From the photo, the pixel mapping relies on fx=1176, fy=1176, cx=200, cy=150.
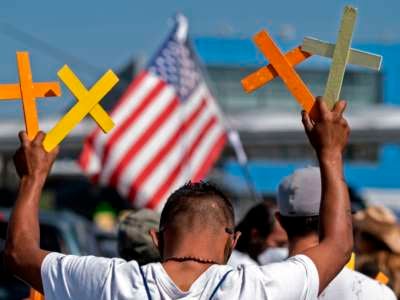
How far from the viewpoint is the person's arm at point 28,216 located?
3.14 metres

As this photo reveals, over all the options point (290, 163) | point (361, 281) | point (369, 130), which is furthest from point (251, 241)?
point (290, 163)

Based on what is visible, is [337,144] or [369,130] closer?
[337,144]

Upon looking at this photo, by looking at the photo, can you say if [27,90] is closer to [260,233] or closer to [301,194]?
[301,194]

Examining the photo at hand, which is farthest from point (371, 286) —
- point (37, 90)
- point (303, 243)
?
point (37, 90)

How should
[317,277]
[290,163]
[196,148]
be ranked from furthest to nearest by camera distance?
[290,163] < [196,148] < [317,277]

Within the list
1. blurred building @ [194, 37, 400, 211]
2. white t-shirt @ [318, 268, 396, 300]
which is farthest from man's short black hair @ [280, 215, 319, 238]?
blurred building @ [194, 37, 400, 211]

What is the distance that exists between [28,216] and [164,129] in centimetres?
933

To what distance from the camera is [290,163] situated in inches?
2121

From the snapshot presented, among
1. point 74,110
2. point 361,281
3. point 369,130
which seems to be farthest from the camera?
point 369,130

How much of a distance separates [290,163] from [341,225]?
5090 centimetres

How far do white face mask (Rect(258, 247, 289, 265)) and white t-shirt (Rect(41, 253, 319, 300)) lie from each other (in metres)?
2.62

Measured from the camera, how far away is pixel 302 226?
3.89 m

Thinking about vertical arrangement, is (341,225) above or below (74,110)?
below

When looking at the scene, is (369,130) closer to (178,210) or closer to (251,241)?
(251,241)
